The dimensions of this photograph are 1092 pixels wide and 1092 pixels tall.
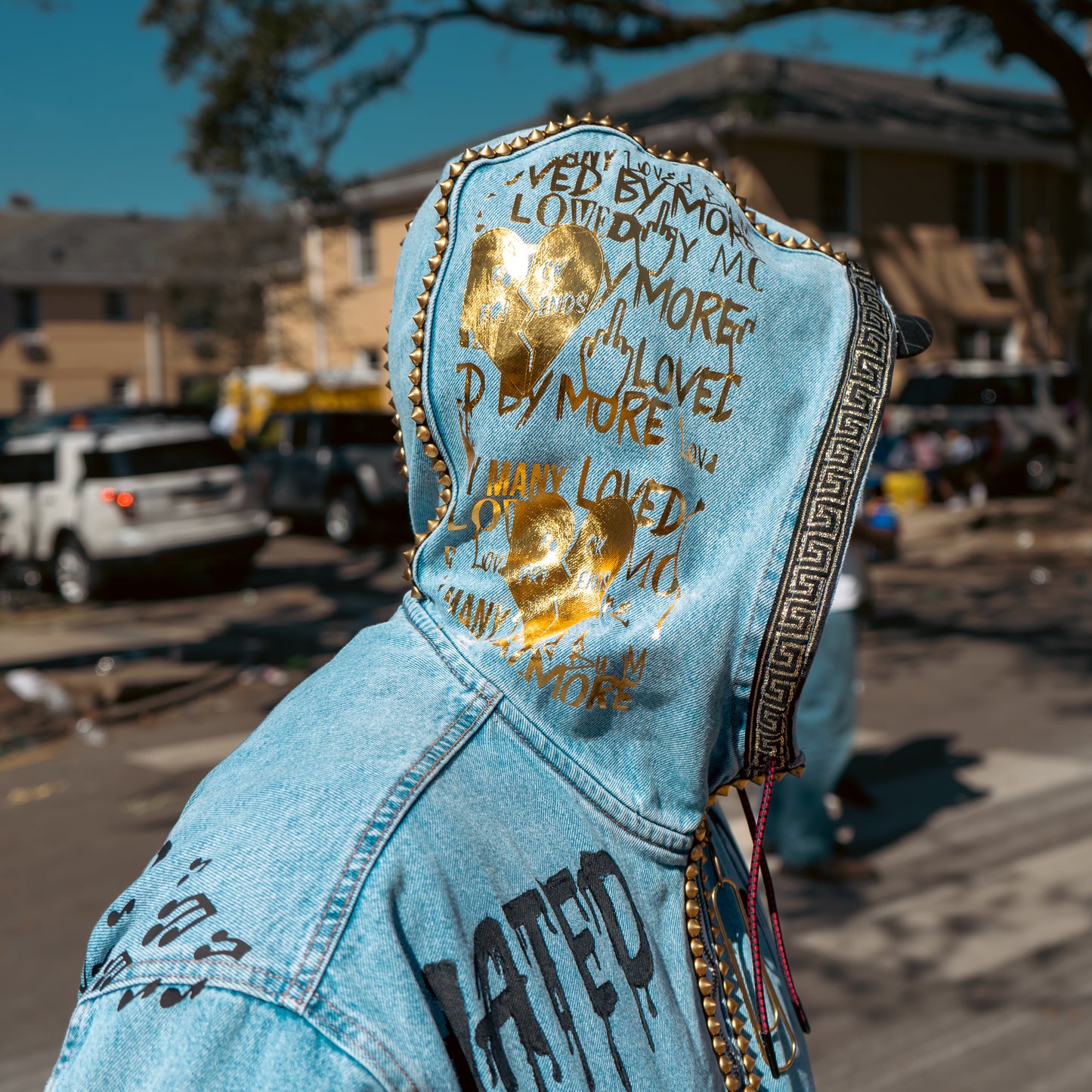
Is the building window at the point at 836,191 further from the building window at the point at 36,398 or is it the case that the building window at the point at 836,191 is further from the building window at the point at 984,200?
the building window at the point at 36,398

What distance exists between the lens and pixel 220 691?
9.24 m

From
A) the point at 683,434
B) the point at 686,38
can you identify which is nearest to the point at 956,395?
the point at 686,38

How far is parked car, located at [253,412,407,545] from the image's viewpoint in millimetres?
16984

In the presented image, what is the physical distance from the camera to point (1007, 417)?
62.4ft

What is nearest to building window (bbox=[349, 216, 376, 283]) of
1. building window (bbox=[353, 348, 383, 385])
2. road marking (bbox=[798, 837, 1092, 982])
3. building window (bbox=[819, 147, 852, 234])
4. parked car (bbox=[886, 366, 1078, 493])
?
building window (bbox=[353, 348, 383, 385])

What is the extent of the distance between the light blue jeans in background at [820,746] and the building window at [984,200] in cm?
2302

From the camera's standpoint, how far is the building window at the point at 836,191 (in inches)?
947

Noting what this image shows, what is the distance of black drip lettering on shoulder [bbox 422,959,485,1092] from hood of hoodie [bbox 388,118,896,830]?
8.5 inches

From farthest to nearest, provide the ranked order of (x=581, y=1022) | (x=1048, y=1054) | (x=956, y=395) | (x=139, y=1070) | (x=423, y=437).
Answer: (x=956, y=395) → (x=1048, y=1054) → (x=423, y=437) → (x=581, y=1022) → (x=139, y=1070)

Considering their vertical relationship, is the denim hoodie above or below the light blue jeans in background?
above

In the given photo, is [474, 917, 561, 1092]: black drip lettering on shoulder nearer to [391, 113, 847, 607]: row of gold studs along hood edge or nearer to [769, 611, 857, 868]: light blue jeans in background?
[391, 113, 847, 607]: row of gold studs along hood edge

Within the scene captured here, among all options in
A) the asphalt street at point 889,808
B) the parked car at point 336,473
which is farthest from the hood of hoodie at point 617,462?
the parked car at point 336,473

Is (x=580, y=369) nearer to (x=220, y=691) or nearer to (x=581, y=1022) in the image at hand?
(x=581, y=1022)

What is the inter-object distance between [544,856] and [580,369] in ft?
1.28
